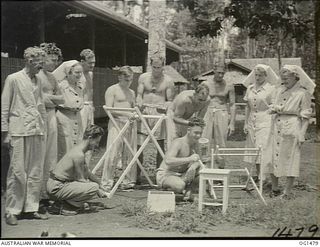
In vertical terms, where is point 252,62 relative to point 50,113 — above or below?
above

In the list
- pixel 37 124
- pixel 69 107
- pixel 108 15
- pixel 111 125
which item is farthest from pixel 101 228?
pixel 108 15

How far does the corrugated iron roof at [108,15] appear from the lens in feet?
19.2

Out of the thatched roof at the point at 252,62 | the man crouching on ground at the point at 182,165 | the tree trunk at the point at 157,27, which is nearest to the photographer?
the man crouching on ground at the point at 182,165

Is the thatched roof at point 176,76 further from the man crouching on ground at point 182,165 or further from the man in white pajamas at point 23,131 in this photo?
the man in white pajamas at point 23,131

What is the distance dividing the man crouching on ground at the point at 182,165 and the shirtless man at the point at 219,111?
1.22 meters

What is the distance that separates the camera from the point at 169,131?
5.95 m

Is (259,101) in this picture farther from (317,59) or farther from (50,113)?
(50,113)

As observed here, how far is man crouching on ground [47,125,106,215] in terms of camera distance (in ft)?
15.7

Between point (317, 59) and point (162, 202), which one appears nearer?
point (162, 202)

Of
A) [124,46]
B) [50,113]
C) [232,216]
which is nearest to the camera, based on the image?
[232,216]

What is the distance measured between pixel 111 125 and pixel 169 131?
71 cm

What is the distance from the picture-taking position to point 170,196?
475 cm

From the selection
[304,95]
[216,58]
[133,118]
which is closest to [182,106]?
[133,118]

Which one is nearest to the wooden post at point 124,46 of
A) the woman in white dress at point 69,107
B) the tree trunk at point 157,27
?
the tree trunk at point 157,27
